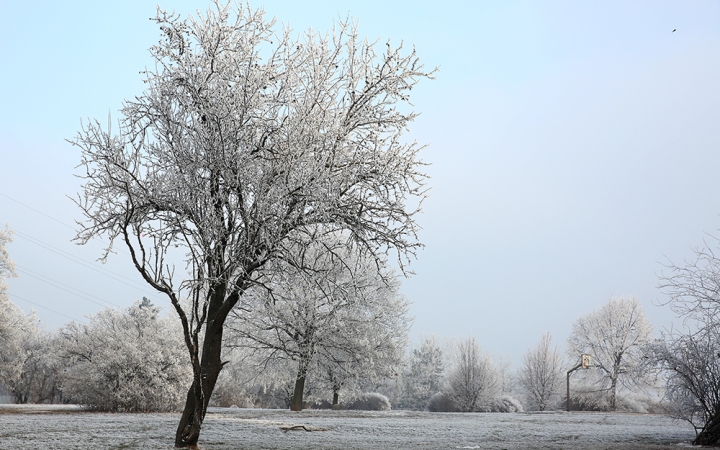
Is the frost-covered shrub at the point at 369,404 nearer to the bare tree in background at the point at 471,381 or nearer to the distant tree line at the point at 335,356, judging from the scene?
the distant tree line at the point at 335,356

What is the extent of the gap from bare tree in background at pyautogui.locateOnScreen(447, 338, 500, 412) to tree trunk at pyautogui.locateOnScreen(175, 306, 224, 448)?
3200 centimetres

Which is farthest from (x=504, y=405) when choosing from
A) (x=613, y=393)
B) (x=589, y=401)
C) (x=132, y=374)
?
(x=132, y=374)

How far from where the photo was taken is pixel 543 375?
4847cm

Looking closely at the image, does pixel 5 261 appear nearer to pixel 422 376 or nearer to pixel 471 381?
pixel 471 381

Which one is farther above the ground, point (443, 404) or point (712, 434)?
point (712, 434)

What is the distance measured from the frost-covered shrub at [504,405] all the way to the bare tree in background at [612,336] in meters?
7.96

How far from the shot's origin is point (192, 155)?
32.4ft

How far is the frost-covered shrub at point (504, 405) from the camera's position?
40938 mm

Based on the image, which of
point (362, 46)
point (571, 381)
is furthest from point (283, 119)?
point (571, 381)

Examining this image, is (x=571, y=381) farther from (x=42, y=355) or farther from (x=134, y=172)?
(x=134, y=172)

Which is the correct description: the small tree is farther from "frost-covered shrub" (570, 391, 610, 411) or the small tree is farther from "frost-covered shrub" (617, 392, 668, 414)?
"frost-covered shrub" (617, 392, 668, 414)

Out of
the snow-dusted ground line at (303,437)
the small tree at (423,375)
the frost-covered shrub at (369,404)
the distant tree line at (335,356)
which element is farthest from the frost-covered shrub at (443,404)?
the snow-dusted ground line at (303,437)

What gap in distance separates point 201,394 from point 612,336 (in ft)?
145

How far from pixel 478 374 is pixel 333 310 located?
Result: 62.1 feet
